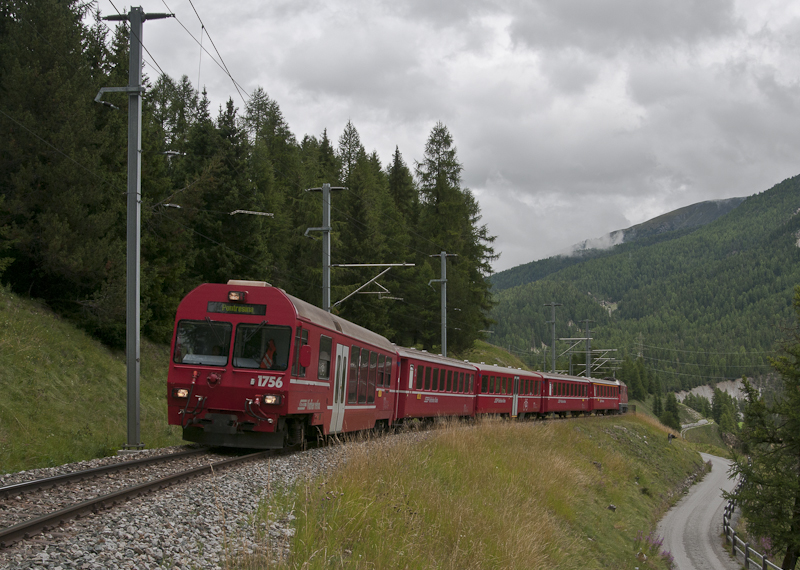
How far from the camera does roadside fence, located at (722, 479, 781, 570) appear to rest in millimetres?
30688

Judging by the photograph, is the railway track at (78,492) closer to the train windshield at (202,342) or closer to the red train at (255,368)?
the red train at (255,368)

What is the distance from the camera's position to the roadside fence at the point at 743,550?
30688 millimetres

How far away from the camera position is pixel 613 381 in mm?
57781

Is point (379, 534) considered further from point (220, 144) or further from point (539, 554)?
point (220, 144)

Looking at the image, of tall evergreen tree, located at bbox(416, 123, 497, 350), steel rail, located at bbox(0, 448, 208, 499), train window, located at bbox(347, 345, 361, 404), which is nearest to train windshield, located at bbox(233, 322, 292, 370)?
steel rail, located at bbox(0, 448, 208, 499)

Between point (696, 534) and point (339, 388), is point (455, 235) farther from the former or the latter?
point (339, 388)

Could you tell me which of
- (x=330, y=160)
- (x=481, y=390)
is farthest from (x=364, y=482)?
(x=330, y=160)

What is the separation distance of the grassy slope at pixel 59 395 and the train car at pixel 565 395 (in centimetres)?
2136

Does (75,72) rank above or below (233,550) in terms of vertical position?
above

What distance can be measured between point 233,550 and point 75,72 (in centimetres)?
2094

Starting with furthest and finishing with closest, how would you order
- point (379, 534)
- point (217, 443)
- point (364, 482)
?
point (217, 443)
point (364, 482)
point (379, 534)

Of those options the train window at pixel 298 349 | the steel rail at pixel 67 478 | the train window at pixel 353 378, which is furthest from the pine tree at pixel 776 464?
the steel rail at pixel 67 478

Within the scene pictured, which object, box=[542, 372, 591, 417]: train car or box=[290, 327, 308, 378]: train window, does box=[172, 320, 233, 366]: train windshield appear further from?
box=[542, 372, 591, 417]: train car

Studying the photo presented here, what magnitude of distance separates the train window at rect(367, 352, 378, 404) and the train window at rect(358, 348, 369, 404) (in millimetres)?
259
